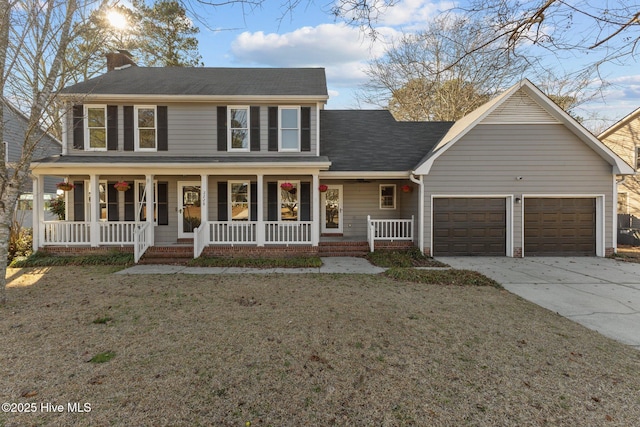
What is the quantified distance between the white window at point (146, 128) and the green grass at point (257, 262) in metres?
4.48

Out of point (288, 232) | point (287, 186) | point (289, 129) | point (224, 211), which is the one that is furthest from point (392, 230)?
point (224, 211)

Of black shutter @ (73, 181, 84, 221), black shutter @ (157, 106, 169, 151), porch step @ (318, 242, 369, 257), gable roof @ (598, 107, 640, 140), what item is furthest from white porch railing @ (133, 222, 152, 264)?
gable roof @ (598, 107, 640, 140)

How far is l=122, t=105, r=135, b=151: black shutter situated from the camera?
1042 centimetres

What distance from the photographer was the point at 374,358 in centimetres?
343

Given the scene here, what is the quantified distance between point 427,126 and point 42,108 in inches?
497

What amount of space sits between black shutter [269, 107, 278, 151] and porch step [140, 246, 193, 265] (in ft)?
14.0

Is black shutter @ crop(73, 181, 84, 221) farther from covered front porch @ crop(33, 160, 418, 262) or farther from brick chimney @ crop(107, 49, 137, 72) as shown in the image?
brick chimney @ crop(107, 49, 137, 72)

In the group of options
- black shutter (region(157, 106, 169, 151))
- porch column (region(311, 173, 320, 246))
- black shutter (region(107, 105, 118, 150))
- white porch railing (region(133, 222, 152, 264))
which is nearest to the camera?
white porch railing (region(133, 222, 152, 264))

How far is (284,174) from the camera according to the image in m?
9.96

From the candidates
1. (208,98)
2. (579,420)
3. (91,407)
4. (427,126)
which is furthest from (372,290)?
(427,126)

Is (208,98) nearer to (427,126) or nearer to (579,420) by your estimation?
(427,126)

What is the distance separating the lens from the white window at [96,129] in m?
10.4

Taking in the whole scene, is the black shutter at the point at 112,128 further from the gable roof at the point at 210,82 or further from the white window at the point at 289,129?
the white window at the point at 289,129

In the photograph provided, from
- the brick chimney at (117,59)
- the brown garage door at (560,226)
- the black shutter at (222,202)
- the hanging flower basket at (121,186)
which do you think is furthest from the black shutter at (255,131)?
the brown garage door at (560,226)
